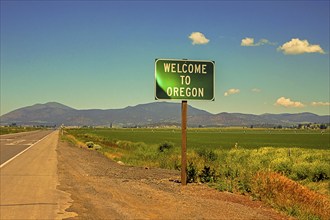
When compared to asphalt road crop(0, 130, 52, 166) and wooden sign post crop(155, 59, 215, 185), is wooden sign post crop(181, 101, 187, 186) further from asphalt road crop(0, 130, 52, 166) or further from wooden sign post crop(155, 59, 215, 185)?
asphalt road crop(0, 130, 52, 166)

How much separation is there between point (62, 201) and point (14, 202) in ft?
3.85

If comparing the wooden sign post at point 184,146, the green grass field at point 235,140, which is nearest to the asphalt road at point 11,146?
the wooden sign post at point 184,146

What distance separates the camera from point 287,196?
10633 millimetres

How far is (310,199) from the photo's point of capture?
1112 cm

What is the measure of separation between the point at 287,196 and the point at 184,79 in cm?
459

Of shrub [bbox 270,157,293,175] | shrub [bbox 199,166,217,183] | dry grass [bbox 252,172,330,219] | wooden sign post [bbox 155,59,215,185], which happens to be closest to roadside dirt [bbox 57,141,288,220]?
dry grass [bbox 252,172,330,219]

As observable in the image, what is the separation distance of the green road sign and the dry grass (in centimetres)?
312

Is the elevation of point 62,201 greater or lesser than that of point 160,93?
lesser

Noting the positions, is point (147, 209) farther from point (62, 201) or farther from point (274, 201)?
point (274, 201)

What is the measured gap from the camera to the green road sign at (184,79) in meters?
12.3

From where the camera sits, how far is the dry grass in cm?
930

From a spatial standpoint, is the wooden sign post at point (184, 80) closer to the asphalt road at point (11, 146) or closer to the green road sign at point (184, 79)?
the green road sign at point (184, 79)

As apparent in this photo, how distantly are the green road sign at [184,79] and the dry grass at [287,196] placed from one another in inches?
123

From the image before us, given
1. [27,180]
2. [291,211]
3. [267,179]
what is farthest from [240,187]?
[27,180]
